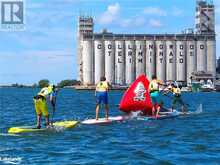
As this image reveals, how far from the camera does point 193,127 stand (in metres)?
26.6

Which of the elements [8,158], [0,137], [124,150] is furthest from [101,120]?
[8,158]

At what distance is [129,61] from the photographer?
638ft

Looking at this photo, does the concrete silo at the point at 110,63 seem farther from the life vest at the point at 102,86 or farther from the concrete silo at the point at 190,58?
the life vest at the point at 102,86

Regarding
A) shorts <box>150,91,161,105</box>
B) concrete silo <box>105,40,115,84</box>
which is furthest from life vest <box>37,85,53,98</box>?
concrete silo <box>105,40,115,84</box>

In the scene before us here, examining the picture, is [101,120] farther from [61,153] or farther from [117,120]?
[61,153]

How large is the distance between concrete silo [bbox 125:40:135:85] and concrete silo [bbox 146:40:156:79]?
4.44m

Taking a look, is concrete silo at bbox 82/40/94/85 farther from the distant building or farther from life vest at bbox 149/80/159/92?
life vest at bbox 149/80/159/92

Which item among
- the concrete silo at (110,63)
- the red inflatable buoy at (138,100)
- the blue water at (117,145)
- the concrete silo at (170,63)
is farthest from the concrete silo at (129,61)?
the blue water at (117,145)

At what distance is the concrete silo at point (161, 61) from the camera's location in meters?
192

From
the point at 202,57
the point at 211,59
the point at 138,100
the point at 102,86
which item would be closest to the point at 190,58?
the point at 202,57

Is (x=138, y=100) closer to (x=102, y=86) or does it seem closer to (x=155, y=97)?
(x=155, y=97)

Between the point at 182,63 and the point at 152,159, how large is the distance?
179m

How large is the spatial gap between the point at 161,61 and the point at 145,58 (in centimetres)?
505

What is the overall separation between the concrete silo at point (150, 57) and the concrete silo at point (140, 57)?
1.35 meters
